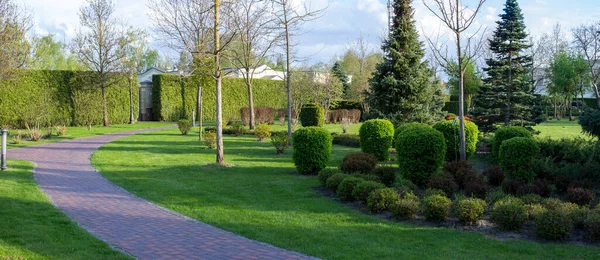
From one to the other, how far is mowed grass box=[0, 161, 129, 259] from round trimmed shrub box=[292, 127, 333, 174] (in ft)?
17.2

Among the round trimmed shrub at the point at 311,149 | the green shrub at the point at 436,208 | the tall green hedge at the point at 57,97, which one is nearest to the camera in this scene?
the green shrub at the point at 436,208

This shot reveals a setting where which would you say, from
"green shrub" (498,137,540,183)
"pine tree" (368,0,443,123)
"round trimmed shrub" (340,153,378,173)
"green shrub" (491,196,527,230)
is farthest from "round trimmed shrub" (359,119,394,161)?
"green shrub" (491,196,527,230)

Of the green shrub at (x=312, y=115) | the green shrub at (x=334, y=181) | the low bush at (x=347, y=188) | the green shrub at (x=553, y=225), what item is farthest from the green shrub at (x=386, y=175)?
the green shrub at (x=312, y=115)

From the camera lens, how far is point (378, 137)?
13484mm

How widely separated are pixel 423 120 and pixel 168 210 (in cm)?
1369

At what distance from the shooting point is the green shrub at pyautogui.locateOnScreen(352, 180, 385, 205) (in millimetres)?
7841

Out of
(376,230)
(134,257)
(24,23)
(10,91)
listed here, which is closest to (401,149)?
(376,230)

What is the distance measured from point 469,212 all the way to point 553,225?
1018 mm

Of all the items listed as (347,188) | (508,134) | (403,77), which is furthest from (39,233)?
(403,77)

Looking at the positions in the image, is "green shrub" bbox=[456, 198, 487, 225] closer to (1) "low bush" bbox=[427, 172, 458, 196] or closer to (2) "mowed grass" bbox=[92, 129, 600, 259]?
(2) "mowed grass" bbox=[92, 129, 600, 259]

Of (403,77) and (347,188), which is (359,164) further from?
(403,77)

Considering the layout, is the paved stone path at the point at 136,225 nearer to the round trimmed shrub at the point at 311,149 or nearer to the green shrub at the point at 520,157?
the round trimmed shrub at the point at 311,149

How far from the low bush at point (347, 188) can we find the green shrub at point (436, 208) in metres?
1.60

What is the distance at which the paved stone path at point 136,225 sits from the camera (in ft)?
17.9
